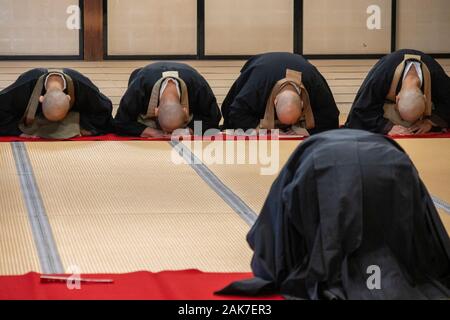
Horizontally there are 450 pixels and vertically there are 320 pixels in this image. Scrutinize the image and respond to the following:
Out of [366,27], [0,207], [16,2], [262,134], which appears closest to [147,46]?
[16,2]

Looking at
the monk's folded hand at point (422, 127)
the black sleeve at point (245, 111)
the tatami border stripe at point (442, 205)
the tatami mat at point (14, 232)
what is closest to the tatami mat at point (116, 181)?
the tatami mat at point (14, 232)

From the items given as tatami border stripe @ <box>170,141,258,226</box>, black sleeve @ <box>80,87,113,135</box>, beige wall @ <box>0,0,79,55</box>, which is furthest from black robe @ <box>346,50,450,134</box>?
beige wall @ <box>0,0,79,55</box>

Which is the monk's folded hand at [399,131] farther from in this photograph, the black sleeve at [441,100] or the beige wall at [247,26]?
the beige wall at [247,26]

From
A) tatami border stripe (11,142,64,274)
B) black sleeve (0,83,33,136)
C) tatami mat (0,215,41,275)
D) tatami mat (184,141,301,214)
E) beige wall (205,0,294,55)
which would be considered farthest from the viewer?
beige wall (205,0,294,55)

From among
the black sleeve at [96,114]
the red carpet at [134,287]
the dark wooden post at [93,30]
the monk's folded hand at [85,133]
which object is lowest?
the red carpet at [134,287]

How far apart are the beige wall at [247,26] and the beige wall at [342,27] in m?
0.22

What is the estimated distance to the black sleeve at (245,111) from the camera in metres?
7.22

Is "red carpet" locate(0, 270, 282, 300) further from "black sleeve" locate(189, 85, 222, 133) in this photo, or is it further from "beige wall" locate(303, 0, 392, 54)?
"beige wall" locate(303, 0, 392, 54)

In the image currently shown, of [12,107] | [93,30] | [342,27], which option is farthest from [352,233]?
[342,27]

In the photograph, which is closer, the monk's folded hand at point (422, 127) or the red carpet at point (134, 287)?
the red carpet at point (134, 287)

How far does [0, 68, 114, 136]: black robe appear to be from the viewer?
23.3ft

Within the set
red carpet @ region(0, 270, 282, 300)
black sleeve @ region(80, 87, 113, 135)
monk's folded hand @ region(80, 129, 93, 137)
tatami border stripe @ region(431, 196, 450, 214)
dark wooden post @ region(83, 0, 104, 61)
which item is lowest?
red carpet @ region(0, 270, 282, 300)

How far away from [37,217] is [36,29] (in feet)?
21.6

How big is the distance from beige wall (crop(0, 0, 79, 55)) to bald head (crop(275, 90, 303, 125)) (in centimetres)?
455
